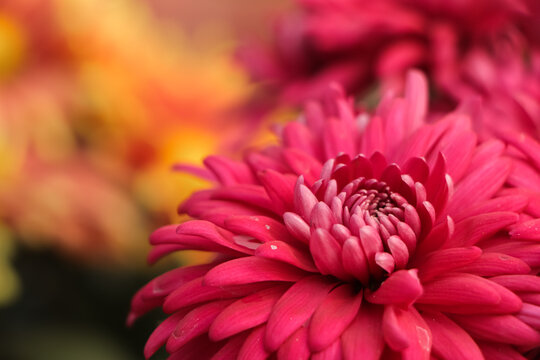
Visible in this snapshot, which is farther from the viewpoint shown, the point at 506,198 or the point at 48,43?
the point at 48,43

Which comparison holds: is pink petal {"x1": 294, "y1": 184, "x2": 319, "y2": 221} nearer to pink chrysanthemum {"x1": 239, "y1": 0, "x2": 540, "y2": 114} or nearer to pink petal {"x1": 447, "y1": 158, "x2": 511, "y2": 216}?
pink petal {"x1": 447, "y1": 158, "x2": 511, "y2": 216}

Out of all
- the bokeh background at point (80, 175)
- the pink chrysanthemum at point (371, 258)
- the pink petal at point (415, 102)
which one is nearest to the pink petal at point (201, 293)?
the pink chrysanthemum at point (371, 258)

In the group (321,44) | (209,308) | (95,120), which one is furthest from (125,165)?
(209,308)

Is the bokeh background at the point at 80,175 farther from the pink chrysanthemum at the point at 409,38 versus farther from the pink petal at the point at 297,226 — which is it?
the pink petal at the point at 297,226

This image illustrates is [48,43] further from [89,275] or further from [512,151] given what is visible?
[512,151]

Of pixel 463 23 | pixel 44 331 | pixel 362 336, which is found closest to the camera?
pixel 362 336

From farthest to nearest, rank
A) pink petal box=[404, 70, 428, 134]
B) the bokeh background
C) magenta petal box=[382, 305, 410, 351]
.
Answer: the bokeh background → pink petal box=[404, 70, 428, 134] → magenta petal box=[382, 305, 410, 351]

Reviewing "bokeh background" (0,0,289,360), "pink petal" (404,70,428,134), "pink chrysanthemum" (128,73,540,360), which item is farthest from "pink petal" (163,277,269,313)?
"bokeh background" (0,0,289,360)

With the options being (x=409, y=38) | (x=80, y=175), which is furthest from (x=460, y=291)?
(x=80, y=175)
